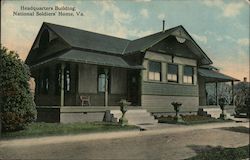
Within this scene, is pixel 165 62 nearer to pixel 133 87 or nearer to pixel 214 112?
pixel 133 87

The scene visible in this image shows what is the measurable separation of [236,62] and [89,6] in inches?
371

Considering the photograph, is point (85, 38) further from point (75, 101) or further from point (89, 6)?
point (89, 6)

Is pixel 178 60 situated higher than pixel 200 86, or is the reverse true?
pixel 178 60

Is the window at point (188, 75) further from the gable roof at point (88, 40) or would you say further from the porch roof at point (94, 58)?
the gable roof at point (88, 40)

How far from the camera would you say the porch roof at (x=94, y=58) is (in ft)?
60.0

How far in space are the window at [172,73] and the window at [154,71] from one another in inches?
38.6

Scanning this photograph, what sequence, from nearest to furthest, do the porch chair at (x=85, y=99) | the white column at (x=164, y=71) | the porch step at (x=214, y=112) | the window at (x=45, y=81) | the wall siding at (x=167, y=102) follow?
the porch chair at (x=85, y=99) < the wall siding at (x=167, y=102) < the white column at (x=164, y=71) < the window at (x=45, y=81) < the porch step at (x=214, y=112)

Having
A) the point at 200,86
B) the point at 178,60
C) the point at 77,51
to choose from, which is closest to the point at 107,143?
the point at 77,51

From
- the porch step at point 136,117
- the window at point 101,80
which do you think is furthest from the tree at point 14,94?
the window at point 101,80

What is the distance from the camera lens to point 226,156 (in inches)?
429

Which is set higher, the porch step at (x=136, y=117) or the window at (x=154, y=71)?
the window at (x=154, y=71)

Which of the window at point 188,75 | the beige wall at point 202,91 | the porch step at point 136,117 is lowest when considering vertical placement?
the porch step at point 136,117

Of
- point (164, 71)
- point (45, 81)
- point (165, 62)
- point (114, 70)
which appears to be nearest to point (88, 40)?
point (114, 70)

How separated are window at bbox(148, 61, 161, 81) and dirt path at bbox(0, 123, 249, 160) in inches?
260
